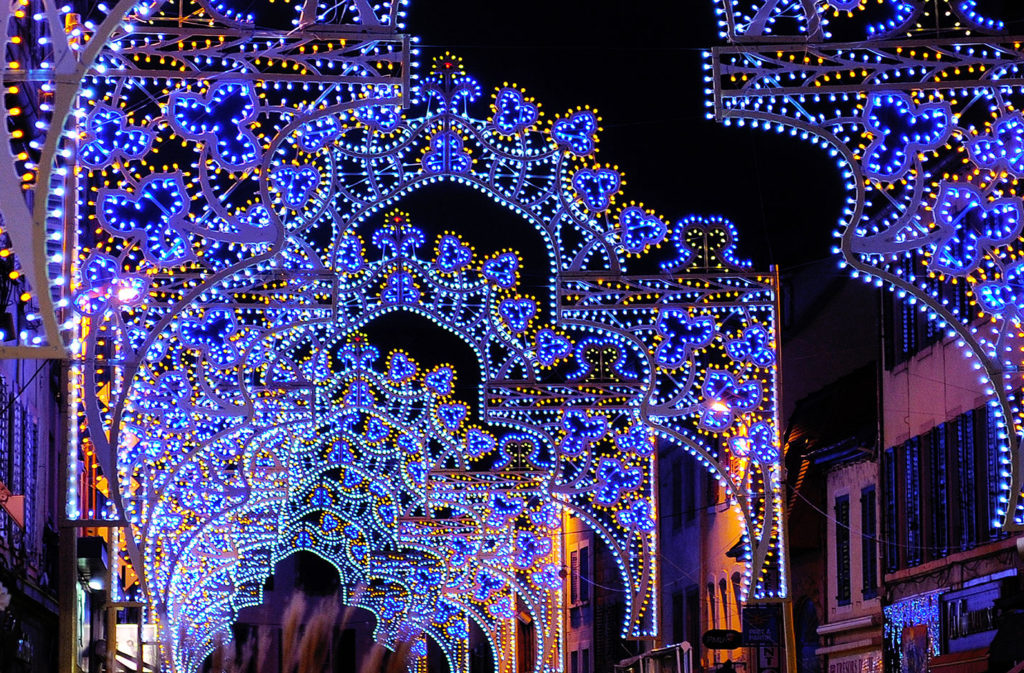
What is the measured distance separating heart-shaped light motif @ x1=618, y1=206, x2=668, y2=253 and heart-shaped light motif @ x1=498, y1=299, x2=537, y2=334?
3.27 metres

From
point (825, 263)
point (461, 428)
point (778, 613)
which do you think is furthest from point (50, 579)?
point (825, 263)

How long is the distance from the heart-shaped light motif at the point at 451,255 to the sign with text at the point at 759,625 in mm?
5418

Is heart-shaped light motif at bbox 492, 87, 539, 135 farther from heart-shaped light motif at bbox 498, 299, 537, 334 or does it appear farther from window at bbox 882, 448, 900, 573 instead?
window at bbox 882, 448, 900, 573

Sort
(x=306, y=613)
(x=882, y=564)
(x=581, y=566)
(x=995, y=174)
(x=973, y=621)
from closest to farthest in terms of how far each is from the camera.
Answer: (x=995, y=174) → (x=973, y=621) → (x=882, y=564) → (x=581, y=566) → (x=306, y=613)

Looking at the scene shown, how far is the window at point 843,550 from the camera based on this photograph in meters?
33.7

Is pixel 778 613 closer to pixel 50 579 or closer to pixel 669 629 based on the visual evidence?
pixel 50 579

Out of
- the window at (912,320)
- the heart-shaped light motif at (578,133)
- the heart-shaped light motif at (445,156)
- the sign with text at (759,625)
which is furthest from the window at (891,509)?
the heart-shaped light motif at (445,156)

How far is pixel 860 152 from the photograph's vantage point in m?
14.8

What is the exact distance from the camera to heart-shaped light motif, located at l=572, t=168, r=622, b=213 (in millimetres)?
19609

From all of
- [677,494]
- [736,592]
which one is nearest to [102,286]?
[736,592]

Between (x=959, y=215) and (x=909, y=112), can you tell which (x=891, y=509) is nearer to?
(x=959, y=215)

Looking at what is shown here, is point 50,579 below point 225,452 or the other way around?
below

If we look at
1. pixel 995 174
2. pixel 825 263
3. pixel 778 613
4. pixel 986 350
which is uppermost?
pixel 825 263

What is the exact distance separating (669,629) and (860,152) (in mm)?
34014
